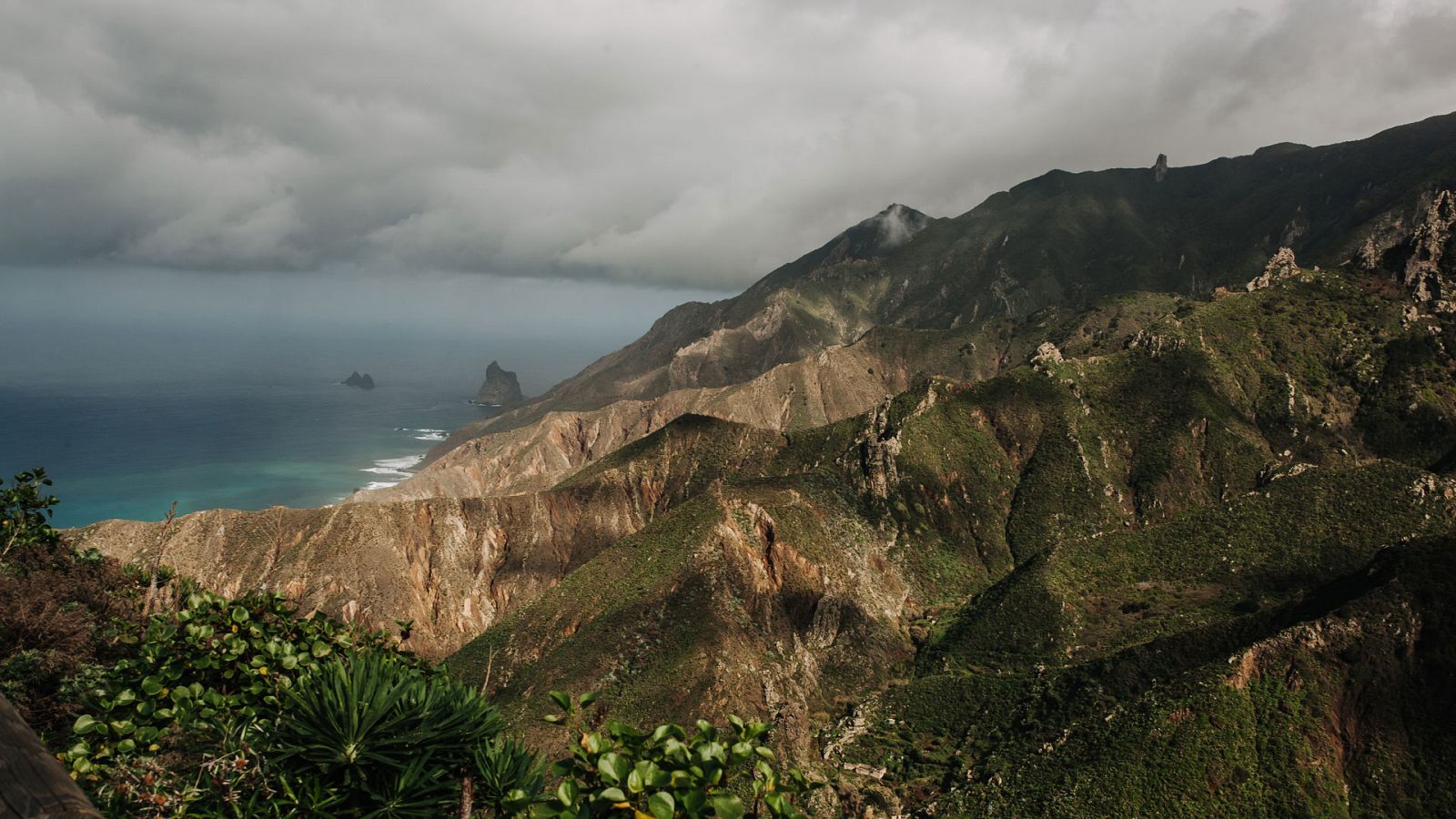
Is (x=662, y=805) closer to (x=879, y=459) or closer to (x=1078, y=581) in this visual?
(x=1078, y=581)

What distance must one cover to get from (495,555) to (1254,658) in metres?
96.7

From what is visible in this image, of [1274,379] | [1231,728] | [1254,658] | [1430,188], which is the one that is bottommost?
[1231,728]

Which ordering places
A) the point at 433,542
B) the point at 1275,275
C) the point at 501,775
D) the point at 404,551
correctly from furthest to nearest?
the point at 1275,275 → the point at 433,542 → the point at 404,551 → the point at 501,775

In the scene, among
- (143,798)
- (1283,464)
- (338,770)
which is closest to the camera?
(143,798)

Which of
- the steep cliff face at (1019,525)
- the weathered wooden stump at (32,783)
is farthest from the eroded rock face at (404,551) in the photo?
the weathered wooden stump at (32,783)

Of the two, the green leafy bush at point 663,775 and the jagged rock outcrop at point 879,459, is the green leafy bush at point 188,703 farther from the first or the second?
the jagged rock outcrop at point 879,459

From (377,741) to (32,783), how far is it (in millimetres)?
4743

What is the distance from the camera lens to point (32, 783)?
307cm

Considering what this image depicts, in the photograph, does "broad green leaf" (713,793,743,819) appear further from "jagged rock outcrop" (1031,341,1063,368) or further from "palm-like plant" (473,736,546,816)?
"jagged rock outcrop" (1031,341,1063,368)

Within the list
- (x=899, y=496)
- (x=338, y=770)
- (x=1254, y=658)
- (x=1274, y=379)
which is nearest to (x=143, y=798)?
(x=338, y=770)

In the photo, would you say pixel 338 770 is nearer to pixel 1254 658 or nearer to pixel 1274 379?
pixel 1254 658

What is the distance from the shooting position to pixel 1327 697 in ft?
153

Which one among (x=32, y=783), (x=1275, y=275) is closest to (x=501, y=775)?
(x=32, y=783)

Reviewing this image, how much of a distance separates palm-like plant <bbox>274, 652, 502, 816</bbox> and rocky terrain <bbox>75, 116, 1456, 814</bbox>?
33.1ft
